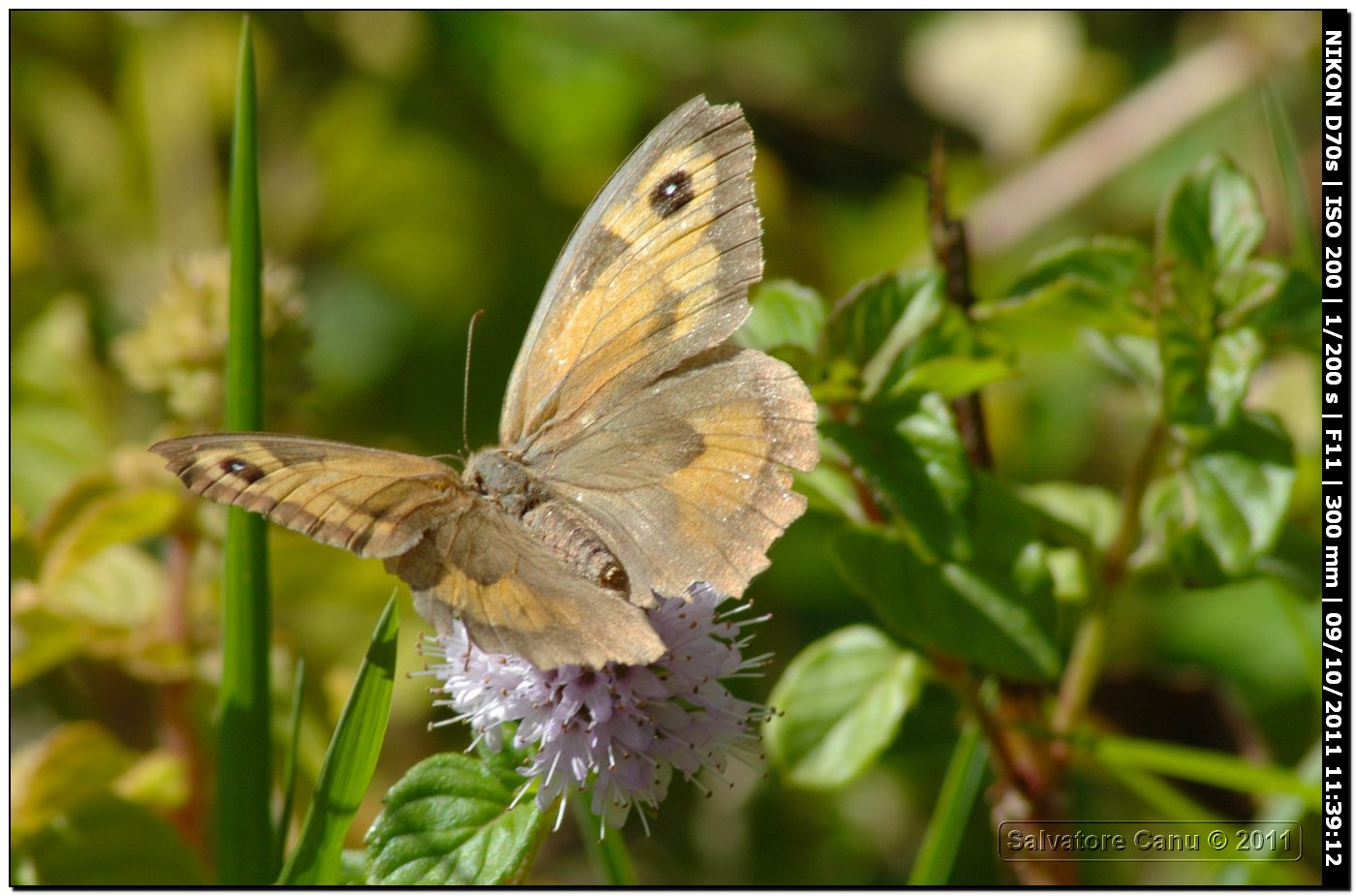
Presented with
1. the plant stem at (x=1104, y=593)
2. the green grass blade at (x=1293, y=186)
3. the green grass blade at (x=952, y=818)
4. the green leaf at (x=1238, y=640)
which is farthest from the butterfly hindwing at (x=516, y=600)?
the green leaf at (x=1238, y=640)

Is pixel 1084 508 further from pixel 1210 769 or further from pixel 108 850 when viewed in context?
pixel 108 850

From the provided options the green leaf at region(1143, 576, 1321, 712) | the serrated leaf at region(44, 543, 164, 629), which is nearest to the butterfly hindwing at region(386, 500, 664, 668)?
the serrated leaf at region(44, 543, 164, 629)

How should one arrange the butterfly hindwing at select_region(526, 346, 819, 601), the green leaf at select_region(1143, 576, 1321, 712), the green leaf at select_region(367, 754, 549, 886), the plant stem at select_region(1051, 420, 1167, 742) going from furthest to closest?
1. the green leaf at select_region(1143, 576, 1321, 712)
2. the plant stem at select_region(1051, 420, 1167, 742)
3. the butterfly hindwing at select_region(526, 346, 819, 601)
4. the green leaf at select_region(367, 754, 549, 886)

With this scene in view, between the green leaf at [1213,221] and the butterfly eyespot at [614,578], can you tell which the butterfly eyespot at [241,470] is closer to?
the butterfly eyespot at [614,578]

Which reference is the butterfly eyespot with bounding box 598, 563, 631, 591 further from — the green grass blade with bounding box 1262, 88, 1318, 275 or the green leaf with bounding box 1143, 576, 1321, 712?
the green leaf with bounding box 1143, 576, 1321, 712

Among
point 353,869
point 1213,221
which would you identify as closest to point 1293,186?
point 1213,221

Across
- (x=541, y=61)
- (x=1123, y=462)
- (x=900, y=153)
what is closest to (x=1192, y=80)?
(x=900, y=153)
